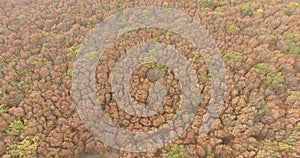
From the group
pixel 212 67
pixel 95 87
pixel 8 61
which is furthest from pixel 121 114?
pixel 8 61

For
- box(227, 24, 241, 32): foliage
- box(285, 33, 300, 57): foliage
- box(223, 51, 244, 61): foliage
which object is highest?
box(227, 24, 241, 32): foliage

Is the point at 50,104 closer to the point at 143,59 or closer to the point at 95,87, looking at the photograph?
the point at 95,87

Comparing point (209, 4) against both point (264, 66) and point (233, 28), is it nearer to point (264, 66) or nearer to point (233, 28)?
point (233, 28)

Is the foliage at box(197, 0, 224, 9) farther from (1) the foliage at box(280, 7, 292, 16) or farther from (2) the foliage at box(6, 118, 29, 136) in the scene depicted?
(2) the foliage at box(6, 118, 29, 136)

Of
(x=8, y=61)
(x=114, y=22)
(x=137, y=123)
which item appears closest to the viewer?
(x=137, y=123)

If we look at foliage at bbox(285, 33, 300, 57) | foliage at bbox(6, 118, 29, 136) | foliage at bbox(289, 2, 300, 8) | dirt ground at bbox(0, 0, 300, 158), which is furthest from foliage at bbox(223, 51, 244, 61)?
foliage at bbox(6, 118, 29, 136)

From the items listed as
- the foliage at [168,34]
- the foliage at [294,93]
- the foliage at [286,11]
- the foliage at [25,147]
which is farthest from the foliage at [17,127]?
the foliage at [286,11]

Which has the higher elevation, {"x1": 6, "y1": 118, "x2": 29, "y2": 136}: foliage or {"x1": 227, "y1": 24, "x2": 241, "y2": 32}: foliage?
{"x1": 227, "y1": 24, "x2": 241, "y2": 32}: foliage
